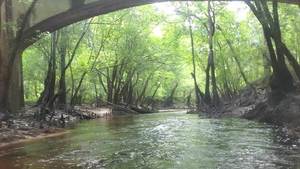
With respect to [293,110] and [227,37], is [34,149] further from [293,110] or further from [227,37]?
[227,37]

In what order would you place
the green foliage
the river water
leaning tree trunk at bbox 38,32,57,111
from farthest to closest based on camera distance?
the green foliage, leaning tree trunk at bbox 38,32,57,111, the river water

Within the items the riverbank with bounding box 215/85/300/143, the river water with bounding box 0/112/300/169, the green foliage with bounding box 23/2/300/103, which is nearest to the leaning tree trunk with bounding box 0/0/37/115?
the river water with bounding box 0/112/300/169

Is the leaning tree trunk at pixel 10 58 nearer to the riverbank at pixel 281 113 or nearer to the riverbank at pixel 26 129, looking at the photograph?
the riverbank at pixel 26 129

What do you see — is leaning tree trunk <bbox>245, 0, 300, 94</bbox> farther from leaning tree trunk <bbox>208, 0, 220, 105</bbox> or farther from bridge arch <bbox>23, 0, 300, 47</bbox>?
leaning tree trunk <bbox>208, 0, 220, 105</bbox>

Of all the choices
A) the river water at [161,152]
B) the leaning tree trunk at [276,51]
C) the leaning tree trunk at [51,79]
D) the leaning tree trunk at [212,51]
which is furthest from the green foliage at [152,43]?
the river water at [161,152]

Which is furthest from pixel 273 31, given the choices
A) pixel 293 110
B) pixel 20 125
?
pixel 20 125

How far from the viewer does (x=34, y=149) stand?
39.7 ft

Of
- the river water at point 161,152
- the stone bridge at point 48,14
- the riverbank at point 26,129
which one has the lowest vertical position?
the river water at point 161,152

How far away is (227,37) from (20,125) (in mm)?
21668

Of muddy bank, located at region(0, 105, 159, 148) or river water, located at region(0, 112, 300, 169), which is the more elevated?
muddy bank, located at region(0, 105, 159, 148)

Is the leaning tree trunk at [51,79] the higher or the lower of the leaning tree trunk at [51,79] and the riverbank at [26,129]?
the higher

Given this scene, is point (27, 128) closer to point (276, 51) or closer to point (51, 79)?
point (51, 79)

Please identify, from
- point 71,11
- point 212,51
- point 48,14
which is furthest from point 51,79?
point 212,51

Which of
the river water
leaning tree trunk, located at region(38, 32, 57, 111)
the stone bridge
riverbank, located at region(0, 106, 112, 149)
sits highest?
the stone bridge
